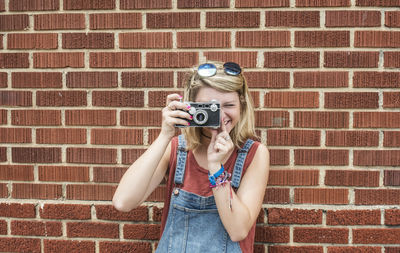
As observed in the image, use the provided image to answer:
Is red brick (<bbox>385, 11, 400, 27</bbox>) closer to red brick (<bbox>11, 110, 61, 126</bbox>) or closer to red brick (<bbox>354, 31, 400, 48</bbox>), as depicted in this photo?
red brick (<bbox>354, 31, 400, 48</bbox>)

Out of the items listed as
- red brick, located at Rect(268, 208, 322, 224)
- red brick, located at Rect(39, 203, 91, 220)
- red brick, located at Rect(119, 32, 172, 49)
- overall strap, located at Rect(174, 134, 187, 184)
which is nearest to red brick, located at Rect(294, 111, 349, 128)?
red brick, located at Rect(268, 208, 322, 224)

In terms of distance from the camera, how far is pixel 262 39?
188 cm

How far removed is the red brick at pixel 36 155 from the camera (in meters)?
2.00

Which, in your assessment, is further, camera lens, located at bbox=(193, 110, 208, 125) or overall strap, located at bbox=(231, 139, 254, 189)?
overall strap, located at bbox=(231, 139, 254, 189)

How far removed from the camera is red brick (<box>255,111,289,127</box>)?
74.9 inches

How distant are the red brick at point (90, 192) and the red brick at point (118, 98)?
48cm

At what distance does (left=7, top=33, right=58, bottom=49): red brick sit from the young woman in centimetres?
91

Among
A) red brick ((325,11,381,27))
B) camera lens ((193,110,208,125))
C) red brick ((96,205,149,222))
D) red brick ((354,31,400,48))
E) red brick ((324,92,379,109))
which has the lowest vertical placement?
red brick ((96,205,149,222))

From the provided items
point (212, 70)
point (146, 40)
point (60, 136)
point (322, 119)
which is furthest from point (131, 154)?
point (322, 119)

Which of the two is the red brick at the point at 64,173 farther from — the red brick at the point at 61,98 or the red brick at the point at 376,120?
the red brick at the point at 376,120

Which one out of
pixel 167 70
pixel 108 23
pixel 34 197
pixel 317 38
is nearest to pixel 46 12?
pixel 108 23

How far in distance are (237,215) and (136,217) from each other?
79cm

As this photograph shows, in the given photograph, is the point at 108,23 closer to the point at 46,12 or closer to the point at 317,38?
the point at 46,12

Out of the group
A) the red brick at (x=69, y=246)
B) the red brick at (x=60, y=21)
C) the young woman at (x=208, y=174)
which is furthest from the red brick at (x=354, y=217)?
the red brick at (x=60, y=21)
